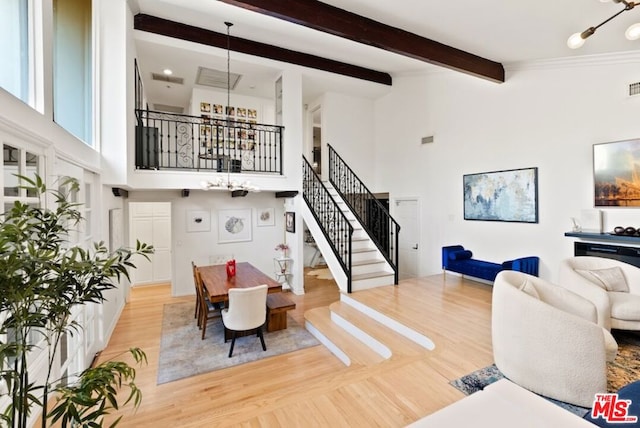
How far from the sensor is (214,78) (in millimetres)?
6914

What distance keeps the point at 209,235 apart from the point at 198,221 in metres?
0.39

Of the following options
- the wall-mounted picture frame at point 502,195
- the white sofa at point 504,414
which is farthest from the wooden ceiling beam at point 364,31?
the white sofa at point 504,414

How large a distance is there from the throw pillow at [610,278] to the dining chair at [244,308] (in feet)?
13.4

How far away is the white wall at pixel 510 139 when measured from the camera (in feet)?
14.5

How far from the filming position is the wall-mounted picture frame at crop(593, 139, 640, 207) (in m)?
4.10

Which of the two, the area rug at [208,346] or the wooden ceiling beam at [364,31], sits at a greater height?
the wooden ceiling beam at [364,31]

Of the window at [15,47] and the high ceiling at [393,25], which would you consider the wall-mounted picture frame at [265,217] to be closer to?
the high ceiling at [393,25]

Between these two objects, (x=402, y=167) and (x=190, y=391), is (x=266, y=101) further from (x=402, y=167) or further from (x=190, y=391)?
(x=190, y=391)

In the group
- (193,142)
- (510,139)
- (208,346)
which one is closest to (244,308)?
(208,346)

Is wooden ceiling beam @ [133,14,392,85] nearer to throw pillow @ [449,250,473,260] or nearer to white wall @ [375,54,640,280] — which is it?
white wall @ [375,54,640,280]

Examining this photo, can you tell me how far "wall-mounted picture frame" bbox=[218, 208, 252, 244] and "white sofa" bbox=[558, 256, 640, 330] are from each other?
5.81 meters

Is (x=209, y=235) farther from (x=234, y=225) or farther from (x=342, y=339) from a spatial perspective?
(x=342, y=339)

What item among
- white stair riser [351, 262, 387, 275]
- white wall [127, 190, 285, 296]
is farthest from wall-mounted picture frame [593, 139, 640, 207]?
white wall [127, 190, 285, 296]

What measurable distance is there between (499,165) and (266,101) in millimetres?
6070
